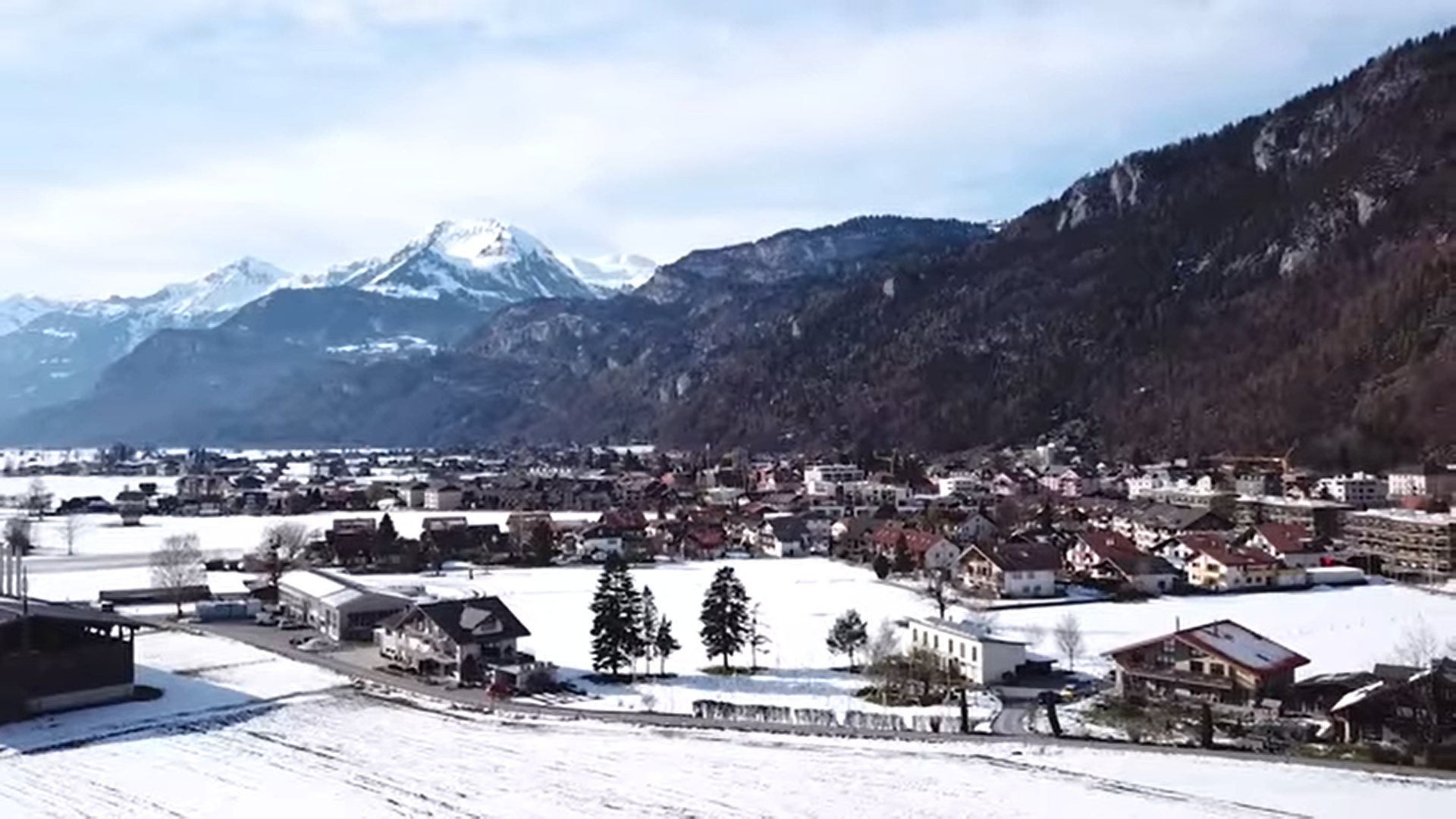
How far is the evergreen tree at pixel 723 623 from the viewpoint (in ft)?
102

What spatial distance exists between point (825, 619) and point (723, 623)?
832 centimetres

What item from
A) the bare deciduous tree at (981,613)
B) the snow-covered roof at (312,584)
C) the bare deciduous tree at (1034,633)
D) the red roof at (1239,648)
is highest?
the snow-covered roof at (312,584)

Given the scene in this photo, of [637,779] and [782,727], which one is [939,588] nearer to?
[782,727]

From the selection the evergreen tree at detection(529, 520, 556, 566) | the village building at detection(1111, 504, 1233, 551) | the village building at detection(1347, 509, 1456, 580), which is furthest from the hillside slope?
the evergreen tree at detection(529, 520, 556, 566)

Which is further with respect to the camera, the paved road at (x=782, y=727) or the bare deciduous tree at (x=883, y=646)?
the bare deciduous tree at (x=883, y=646)

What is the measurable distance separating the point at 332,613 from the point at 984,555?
21.2 m

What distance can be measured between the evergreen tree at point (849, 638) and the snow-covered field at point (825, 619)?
58 cm

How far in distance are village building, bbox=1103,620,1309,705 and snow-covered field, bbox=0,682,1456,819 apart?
5551mm

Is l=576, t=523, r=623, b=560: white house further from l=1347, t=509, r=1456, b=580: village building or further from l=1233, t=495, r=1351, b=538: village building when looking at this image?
l=1347, t=509, r=1456, b=580: village building

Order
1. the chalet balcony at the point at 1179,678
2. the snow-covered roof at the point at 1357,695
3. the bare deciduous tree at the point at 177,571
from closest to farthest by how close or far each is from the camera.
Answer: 1. the snow-covered roof at the point at 1357,695
2. the chalet balcony at the point at 1179,678
3. the bare deciduous tree at the point at 177,571

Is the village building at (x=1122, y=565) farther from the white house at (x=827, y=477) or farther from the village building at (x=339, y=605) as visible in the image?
the white house at (x=827, y=477)

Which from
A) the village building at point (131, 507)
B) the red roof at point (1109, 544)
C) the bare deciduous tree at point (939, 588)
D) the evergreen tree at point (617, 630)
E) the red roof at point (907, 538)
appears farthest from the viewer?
the village building at point (131, 507)

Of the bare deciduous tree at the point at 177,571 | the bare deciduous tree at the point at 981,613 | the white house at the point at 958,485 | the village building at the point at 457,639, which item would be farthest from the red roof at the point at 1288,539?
the bare deciduous tree at the point at 177,571

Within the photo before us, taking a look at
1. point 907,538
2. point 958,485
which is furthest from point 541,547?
point 958,485
